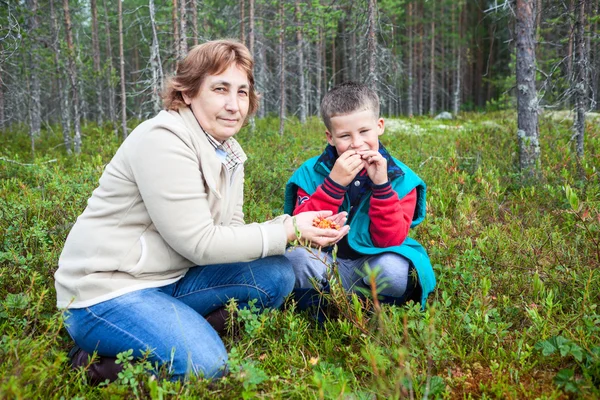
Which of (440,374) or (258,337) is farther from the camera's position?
(258,337)

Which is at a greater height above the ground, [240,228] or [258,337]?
[240,228]

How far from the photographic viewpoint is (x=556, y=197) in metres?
5.30

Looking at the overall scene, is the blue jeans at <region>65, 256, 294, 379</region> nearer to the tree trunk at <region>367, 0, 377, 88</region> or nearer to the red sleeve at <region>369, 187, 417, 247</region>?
the red sleeve at <region>369, 187, 417, 247</region>

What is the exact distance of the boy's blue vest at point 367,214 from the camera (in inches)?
121

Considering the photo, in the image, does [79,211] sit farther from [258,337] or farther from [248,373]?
[248,373]

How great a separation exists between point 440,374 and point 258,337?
110cm

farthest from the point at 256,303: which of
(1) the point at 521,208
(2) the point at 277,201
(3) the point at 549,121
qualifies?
(3) the point at 549,121

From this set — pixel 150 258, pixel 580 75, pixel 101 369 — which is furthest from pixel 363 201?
pixel 580 75

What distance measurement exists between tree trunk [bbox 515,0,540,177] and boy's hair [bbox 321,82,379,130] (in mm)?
3941

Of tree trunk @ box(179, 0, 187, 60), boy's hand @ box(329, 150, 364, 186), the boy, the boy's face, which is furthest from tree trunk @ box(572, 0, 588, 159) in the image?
tree trunk @ box(179, 0, 187, 60)

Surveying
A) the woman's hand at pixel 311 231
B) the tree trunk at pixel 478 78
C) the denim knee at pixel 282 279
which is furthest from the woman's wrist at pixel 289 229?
the tree trunk at pixel 478 78

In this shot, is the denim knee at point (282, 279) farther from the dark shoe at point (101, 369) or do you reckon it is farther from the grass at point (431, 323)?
the dark shoe at point (101, 369)

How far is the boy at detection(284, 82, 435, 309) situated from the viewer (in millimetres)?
3008

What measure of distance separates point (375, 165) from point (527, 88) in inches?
189
